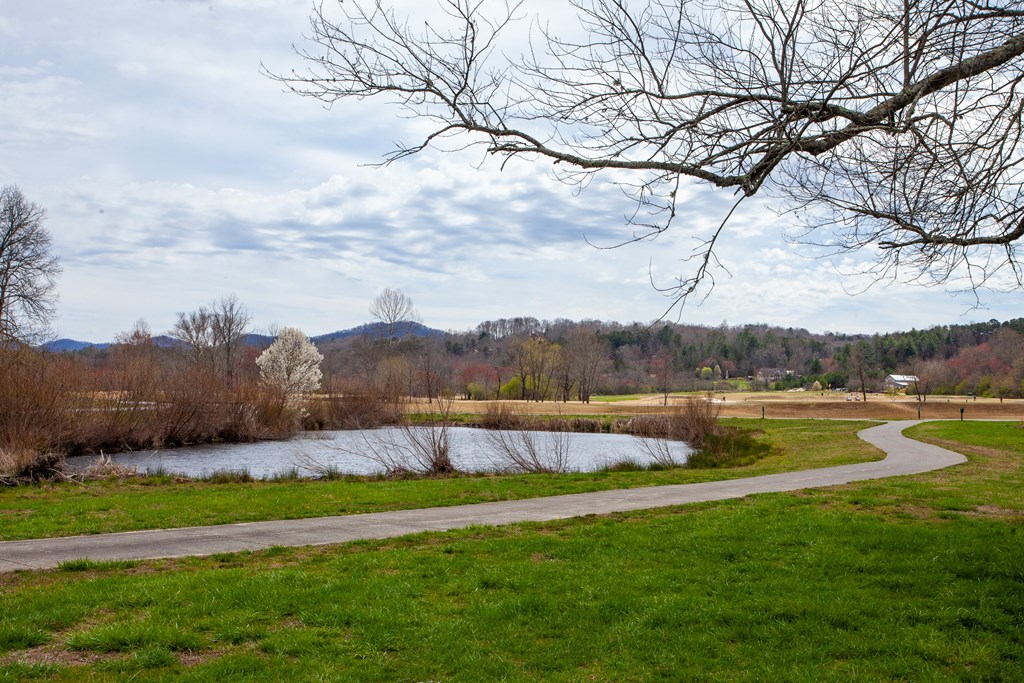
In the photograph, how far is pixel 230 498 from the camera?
44.8ft

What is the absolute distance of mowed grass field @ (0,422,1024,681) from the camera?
16.9ft

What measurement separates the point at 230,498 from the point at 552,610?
926 centimetres

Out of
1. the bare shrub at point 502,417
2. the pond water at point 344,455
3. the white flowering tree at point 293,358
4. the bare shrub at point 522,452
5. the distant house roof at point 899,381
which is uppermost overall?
the white flowering tree at point 293,358

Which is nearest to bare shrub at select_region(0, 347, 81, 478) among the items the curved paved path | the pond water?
the pond water

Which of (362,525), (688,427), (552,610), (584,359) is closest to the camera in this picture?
(552,610)

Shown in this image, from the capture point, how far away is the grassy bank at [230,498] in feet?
35.8

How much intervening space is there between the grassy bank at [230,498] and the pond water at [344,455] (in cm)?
360

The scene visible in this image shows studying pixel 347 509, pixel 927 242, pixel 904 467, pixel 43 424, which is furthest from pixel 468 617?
pixel 43 424

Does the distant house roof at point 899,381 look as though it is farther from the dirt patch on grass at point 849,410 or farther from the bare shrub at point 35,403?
the bare shrub at point 35,403

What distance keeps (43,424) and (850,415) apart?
5091cm

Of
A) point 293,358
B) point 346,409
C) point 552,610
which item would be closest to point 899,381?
point 293,358

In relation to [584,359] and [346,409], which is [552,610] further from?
[584,359]

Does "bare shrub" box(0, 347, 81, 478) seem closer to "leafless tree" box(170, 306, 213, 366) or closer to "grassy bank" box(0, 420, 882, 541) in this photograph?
"grassy bank" box(0, 420, 882, 541)

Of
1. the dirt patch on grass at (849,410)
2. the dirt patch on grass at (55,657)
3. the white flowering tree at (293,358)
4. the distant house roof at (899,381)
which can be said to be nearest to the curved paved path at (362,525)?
the dirt patch on grass at (55,657)
